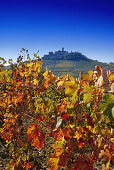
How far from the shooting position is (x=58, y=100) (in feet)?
19.5

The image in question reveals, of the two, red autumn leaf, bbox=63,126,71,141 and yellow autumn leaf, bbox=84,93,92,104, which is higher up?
yellow autumn leaf, bbox=84,93,92,104

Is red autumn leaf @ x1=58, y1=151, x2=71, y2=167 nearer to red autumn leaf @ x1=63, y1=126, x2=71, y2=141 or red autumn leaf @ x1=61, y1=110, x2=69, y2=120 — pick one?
red autumn leaf @ x1=63, y1=126, x2=71, y2=141

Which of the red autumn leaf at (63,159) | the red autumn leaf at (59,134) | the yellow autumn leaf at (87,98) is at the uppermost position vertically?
the yellow autumn leaf at (87,98)

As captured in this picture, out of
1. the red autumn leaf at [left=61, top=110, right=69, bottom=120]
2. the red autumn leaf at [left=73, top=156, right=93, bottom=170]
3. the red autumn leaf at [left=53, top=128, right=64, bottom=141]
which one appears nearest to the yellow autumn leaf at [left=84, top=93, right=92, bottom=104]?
the red autumn leaf at [left=61, top=110, right=69, bottom=120]

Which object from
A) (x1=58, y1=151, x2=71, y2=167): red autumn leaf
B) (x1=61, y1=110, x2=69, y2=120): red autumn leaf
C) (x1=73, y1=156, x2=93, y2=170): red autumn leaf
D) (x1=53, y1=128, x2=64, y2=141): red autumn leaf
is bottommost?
(x1=73, y1=156, x2=93, y2=170): red autumn leaf

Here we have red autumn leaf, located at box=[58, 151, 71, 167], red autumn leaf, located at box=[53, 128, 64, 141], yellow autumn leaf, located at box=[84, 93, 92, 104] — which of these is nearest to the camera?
yellow autumn leaf, located at box=[84, 93, 92, 104]

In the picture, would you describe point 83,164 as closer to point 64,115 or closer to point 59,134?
point 59,134

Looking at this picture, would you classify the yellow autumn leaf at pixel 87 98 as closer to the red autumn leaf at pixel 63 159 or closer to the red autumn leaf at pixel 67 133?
the red autumn leaf at pixel 67 133

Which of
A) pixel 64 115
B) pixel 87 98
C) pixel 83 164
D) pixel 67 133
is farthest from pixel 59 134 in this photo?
pixel 87 98

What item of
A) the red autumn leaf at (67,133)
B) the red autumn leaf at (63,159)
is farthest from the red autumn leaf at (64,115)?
the red autumn leaf at (63,159)

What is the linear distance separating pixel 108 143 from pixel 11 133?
281 cm

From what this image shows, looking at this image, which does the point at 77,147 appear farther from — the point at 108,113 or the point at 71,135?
the point at 108,113

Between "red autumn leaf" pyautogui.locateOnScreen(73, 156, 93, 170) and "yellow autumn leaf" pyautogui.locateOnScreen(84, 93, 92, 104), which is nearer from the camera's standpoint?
"yellow autumn leaf" pyautogui.locateOnScreen(84, 93, 92, 104)

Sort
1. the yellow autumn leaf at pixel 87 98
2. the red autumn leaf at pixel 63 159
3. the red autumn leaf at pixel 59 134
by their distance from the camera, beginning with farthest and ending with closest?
1. the red autumn leaf at pixel 59 134
2. the red autumn leaf at pixel 63 159
3. the yellow autumn leaf at pixel 87 98
